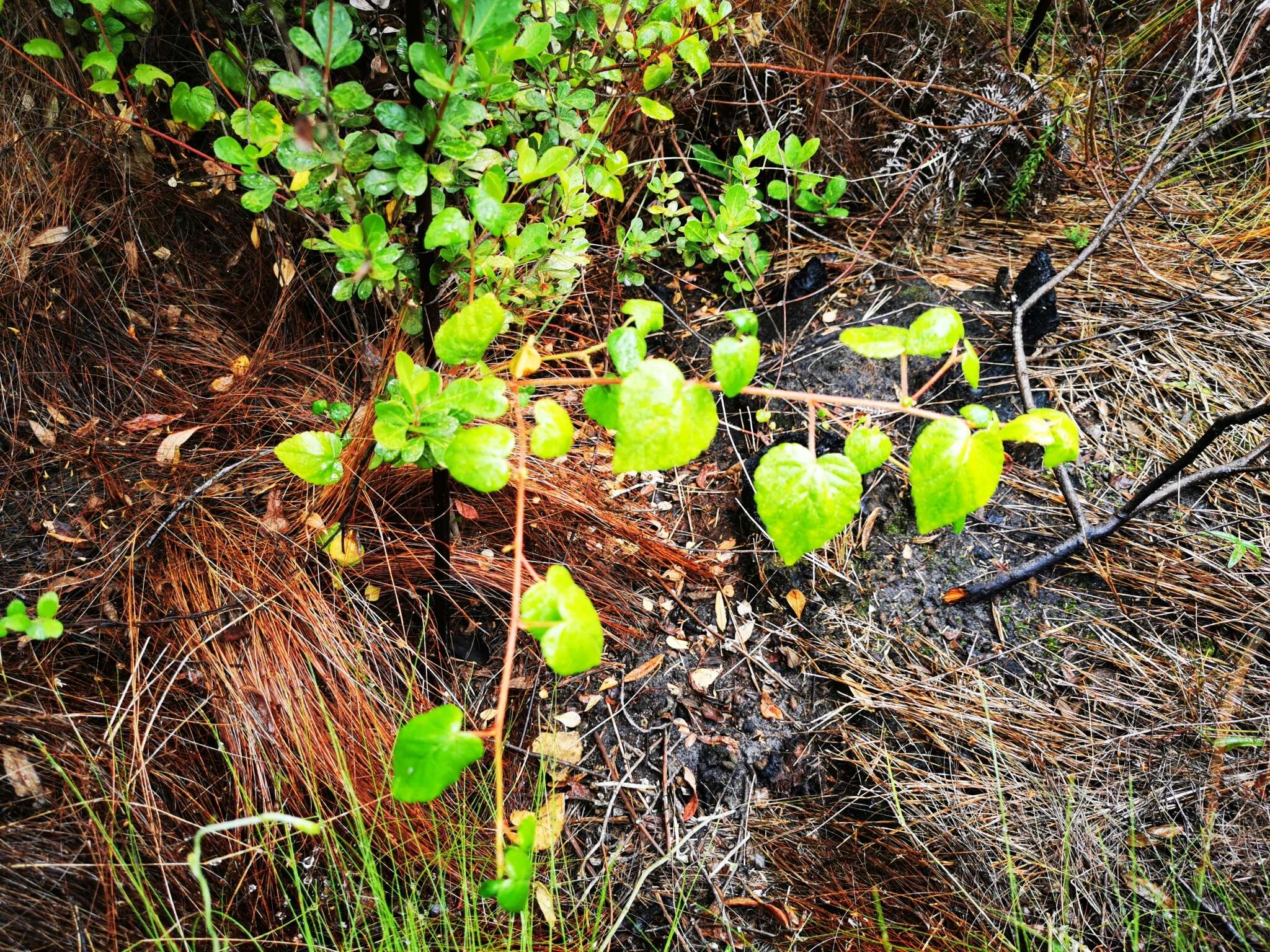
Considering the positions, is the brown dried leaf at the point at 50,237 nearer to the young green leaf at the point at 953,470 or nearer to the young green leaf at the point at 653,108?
the young green leaf at the point at 653,108

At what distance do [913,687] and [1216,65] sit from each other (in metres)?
1.86

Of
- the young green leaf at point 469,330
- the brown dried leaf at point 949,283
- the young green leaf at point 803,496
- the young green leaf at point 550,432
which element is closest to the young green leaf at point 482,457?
the young green leaf at point 550,432

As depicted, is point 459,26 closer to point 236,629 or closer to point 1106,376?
point 236,629

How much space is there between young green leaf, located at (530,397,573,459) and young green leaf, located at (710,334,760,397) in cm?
16

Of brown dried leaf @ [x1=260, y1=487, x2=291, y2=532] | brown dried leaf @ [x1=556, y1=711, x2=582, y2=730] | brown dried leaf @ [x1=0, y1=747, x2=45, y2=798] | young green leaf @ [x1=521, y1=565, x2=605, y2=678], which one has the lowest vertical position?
brown dried leaf @ [x1=556, y1=711, x2=582, y2=730]

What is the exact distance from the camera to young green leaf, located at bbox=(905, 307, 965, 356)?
745mm

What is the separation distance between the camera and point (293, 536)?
4.69 ft

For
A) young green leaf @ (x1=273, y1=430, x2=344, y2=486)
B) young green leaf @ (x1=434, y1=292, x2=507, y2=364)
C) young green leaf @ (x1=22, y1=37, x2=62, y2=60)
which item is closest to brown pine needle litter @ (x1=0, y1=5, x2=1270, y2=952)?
young green leaf @ (x1=22, y1=37, x2=62, y2=60)

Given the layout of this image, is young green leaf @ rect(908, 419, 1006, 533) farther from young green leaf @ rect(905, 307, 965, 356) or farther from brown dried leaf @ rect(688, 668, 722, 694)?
brown dried leaf @ rect(688, 668, 722, 694)

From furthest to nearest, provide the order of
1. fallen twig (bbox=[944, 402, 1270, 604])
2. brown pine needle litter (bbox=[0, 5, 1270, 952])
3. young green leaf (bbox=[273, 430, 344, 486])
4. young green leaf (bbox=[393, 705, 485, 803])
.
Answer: fallen twig (bbox=[944, 402, 1270, 604]) → brown pine needle litter (bbox=[0, 5, 1270, 952]) → young green leaf (bbox=[273, 430, 344, 486]) → young green leaf (bbox=[393, 705, 485, 803])

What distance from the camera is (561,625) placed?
65 cm

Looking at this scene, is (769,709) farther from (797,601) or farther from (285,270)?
(285,270)

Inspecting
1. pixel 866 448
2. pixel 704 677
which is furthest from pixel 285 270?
pixel 866 448

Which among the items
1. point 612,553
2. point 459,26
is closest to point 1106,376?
point 612,553
